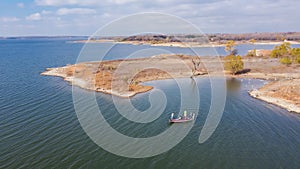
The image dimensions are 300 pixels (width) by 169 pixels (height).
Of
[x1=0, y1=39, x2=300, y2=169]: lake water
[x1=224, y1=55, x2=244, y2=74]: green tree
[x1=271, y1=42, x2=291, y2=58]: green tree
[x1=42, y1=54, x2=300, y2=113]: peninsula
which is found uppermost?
[x1=271, y1=42, x2=291, y2=58]: green tree

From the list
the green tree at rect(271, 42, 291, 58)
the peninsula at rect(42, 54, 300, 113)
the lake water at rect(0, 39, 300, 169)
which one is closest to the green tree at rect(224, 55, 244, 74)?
the peninsula at rect(42, 54, 300, 113)

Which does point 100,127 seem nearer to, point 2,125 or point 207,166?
point 2,125

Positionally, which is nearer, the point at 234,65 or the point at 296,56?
the point at 234,65

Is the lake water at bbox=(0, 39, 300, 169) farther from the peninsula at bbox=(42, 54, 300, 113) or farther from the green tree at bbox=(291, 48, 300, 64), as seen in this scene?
the green tree at bbox=(291, 48, 300, 64)

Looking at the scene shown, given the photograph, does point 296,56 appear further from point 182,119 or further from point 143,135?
point 143,135

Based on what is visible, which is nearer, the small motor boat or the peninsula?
the small motor boat

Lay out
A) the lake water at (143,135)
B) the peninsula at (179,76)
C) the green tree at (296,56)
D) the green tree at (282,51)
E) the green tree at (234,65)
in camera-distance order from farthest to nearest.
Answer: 1. the green tree at (282,51)
2. the green tree at (296,56)
3. the green tree at (234,65)
4. the peninsula at (179,76)
5. the lake water at (143,135)

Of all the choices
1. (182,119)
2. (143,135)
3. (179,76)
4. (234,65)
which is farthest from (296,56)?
A: (143,135)

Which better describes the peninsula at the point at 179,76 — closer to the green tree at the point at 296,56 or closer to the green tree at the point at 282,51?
the green tree at the point at 296,56

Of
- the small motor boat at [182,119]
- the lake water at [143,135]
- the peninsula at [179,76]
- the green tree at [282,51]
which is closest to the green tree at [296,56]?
the peninsula at [179,76]

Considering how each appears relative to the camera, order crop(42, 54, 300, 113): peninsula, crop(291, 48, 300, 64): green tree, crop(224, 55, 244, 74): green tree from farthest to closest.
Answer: crop(291, 48, 300, 64): green tree
crop(224, 55, 244, 74): green tree
crop(42, 54, 300, 113): peninsula

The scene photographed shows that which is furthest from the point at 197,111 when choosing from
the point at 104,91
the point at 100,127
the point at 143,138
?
the point at 104,91

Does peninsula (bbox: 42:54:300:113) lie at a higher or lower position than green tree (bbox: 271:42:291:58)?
lower
